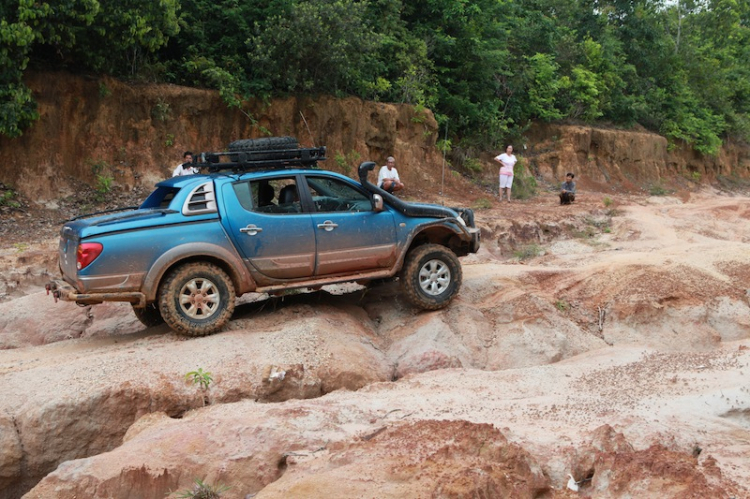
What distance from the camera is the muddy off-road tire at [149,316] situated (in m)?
9.06

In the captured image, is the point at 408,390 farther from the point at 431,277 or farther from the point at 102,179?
the point at 102,179

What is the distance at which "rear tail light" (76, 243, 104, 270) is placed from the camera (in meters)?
7.70

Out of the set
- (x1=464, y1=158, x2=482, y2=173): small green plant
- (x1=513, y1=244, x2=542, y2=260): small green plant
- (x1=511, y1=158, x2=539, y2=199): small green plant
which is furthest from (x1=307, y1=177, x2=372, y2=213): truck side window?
(x1=464, y1=158, x2=482, y2=173): small green plant

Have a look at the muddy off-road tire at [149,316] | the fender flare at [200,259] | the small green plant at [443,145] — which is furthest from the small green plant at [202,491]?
the small green plant at [443,145]

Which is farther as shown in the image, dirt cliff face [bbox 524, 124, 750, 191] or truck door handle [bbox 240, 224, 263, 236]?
dirt cliff face [bbox 524, 124, 750, 191]

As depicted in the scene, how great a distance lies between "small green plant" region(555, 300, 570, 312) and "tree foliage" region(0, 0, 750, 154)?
27.4 feet

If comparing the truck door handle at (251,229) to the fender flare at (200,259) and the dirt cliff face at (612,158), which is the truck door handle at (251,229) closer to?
the fender flare at (200,259)

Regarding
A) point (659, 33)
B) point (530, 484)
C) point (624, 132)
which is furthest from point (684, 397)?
point (659, 33)

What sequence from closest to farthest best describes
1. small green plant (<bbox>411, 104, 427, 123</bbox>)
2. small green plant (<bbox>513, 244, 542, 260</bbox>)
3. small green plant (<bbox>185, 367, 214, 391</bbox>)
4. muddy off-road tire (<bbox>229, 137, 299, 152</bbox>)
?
small green plant (<bbox>185, 367, 214, 391</bbox>) → muddy off-road tire (<bbox>229, 137, 299, 152</bbox>) → small green plant (<bbox>513, 244, 542, 260</bbox>) → small green plant (<bbox>411, 104, 427, 123</bbox>)

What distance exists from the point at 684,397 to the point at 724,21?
37602 mm

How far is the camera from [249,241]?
845 centimetres

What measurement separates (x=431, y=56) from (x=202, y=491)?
1813cm

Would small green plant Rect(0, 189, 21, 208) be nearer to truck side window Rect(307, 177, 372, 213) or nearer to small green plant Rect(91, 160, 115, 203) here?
small green plant Rect(91, 160, 115, 203)

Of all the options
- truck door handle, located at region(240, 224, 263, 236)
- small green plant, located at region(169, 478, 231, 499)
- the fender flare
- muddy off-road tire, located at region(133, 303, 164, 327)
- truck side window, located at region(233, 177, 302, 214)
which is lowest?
small green plant, located at region(169, 478, 231, 499)
